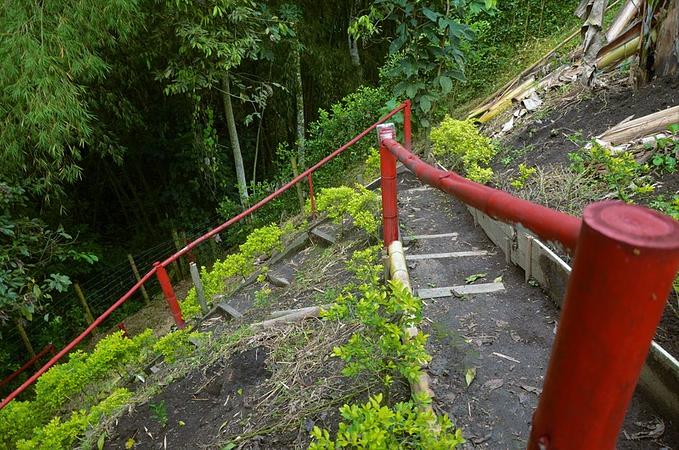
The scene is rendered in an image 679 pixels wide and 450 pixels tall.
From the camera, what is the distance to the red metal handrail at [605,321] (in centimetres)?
40

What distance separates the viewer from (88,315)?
26.3ft

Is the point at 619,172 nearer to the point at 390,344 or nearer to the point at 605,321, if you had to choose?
the point at 390,344

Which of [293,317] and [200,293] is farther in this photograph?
[200,293]

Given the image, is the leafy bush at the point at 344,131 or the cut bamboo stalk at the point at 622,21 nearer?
the cut bamboo stalk at the point at 622,21

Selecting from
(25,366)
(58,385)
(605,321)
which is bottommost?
(25,366)

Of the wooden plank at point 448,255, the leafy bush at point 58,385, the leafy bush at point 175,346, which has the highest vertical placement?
the wooden plank at point 448,255

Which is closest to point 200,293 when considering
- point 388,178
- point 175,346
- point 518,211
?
point 175,346

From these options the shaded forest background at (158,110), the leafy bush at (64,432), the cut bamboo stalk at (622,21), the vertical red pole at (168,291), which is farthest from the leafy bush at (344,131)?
the leafy bush at (64,432)

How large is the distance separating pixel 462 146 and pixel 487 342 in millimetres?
2751

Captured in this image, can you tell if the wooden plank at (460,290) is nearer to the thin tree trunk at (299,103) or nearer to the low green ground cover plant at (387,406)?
the low green ground cover plant at (387,406)

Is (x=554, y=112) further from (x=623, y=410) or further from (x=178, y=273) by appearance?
(x=178, y=273)

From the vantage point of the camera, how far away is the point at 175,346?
3.47 meters

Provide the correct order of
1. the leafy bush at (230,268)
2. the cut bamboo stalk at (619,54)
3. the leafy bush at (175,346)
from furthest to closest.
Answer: the cut bamboo stalk at (619,54)
the leafy bush at (230,268)
the leafy bush at (175,346)

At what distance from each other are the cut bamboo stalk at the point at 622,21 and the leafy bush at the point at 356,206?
3455mm
